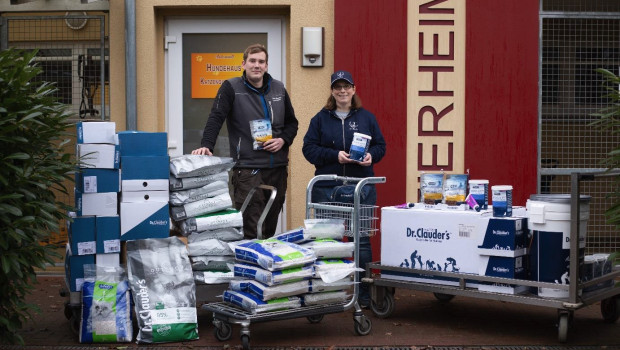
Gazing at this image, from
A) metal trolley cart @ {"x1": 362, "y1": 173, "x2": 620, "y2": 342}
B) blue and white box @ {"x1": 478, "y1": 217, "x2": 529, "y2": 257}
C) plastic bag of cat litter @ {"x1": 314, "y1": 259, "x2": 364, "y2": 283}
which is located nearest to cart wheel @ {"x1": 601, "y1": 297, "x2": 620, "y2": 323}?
metal trolley cart @ {"x1": 362, "y1": 173, "x2": 620, "y2": 342}

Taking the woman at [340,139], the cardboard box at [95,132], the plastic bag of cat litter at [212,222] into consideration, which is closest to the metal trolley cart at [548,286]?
the woman at [340,139]

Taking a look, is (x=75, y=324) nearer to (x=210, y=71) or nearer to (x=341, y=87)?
(x=341, y=87)

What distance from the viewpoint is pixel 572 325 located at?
6.21 meters

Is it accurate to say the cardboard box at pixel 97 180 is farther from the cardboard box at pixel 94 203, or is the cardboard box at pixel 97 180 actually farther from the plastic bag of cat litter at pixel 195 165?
the plastic bag of cat litter at pixel 195 165

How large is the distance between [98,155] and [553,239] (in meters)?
3.26

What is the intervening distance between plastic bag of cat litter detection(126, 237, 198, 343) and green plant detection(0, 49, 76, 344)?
0.70 meters

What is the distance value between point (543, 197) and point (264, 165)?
7.22 feet

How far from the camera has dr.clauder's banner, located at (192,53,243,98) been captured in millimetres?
8750

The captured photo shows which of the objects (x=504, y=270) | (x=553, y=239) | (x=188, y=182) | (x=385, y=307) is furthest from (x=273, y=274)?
(x=553, y=239)

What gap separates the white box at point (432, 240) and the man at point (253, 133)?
3.24ft

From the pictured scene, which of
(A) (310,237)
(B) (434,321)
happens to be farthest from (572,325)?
(A) (310,237)

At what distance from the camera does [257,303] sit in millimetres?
5547

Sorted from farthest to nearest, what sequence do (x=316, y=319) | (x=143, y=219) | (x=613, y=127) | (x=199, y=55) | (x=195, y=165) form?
(x=199, y=55)
(x=316, y=319)
(x=195, y=165)
(x=143, y=219)
(x=613, y=127)

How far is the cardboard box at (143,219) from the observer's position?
598 centimetres
